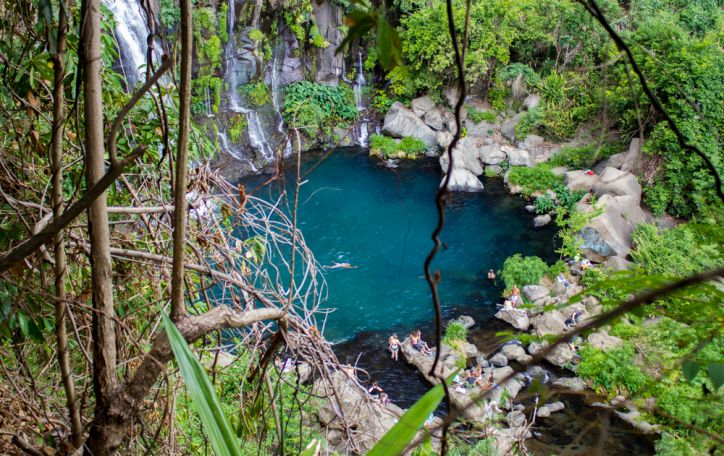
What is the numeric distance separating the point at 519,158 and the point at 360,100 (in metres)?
4.44

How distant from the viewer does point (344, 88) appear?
13.6 metres

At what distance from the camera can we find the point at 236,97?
1226 cm

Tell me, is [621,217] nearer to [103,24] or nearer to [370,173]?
[370,173]

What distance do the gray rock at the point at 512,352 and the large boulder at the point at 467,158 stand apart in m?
5.27

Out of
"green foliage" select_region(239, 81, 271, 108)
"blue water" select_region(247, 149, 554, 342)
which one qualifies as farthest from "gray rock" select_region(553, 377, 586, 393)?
"green foliage" select_region(239, 81, 271, 108)

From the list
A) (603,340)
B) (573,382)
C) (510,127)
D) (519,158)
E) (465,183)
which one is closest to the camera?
(573,382)

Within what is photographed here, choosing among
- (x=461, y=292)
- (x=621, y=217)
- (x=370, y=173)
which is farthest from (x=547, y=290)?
(x=370, y=173)

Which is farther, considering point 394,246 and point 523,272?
point 394,246

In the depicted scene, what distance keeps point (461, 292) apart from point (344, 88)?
23.1ft

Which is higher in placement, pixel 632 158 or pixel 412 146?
pixel 632 158

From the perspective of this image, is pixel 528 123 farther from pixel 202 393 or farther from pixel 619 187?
pixel 202 393

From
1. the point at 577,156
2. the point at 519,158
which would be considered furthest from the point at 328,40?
the point at 577,156

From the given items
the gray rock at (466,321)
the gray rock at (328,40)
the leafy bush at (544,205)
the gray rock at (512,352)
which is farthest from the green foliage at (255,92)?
the gray rock at (512,352)

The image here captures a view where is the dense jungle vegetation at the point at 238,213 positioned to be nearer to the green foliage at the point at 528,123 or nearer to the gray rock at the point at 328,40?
the green foliage at the point at 528,123
